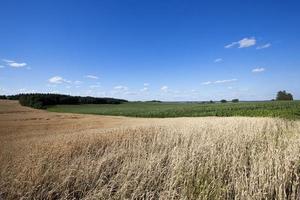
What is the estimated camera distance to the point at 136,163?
17.4 feet

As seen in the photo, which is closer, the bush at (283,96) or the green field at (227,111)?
the green field at (227,111)

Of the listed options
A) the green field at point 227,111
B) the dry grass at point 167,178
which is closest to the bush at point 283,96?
the green field at point 227,111

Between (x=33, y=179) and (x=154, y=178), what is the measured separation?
2149mm

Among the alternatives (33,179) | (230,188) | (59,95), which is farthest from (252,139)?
(59,95)

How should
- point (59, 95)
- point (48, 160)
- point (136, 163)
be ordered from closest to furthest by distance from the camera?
point (136, 163), point (48, 160), point (59, 95)

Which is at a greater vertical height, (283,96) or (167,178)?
(283,96)

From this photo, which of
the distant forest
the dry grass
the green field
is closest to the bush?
the green field

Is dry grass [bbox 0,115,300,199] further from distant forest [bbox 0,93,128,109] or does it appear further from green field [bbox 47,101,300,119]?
distant forest [bbox 0,93,128,109]

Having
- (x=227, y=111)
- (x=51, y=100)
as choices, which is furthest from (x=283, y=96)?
(x=51, y=100)

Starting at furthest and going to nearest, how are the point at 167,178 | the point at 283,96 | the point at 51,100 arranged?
the point at 283,96
the point at 51,100
the point at 167,178

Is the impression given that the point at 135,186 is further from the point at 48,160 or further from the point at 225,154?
the point at 48,160

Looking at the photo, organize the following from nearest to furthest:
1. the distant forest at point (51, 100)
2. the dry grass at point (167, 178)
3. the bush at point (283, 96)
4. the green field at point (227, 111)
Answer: the dry grass at point (167, 178)
the green field at point (227, 111)
the distant forest at point (51, 100)
the bush at point (283, 96)

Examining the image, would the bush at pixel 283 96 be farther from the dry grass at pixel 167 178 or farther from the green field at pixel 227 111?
→ the dry grass at pixel 167 178

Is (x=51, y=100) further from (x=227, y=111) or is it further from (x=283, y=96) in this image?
(x=283, y=96)
